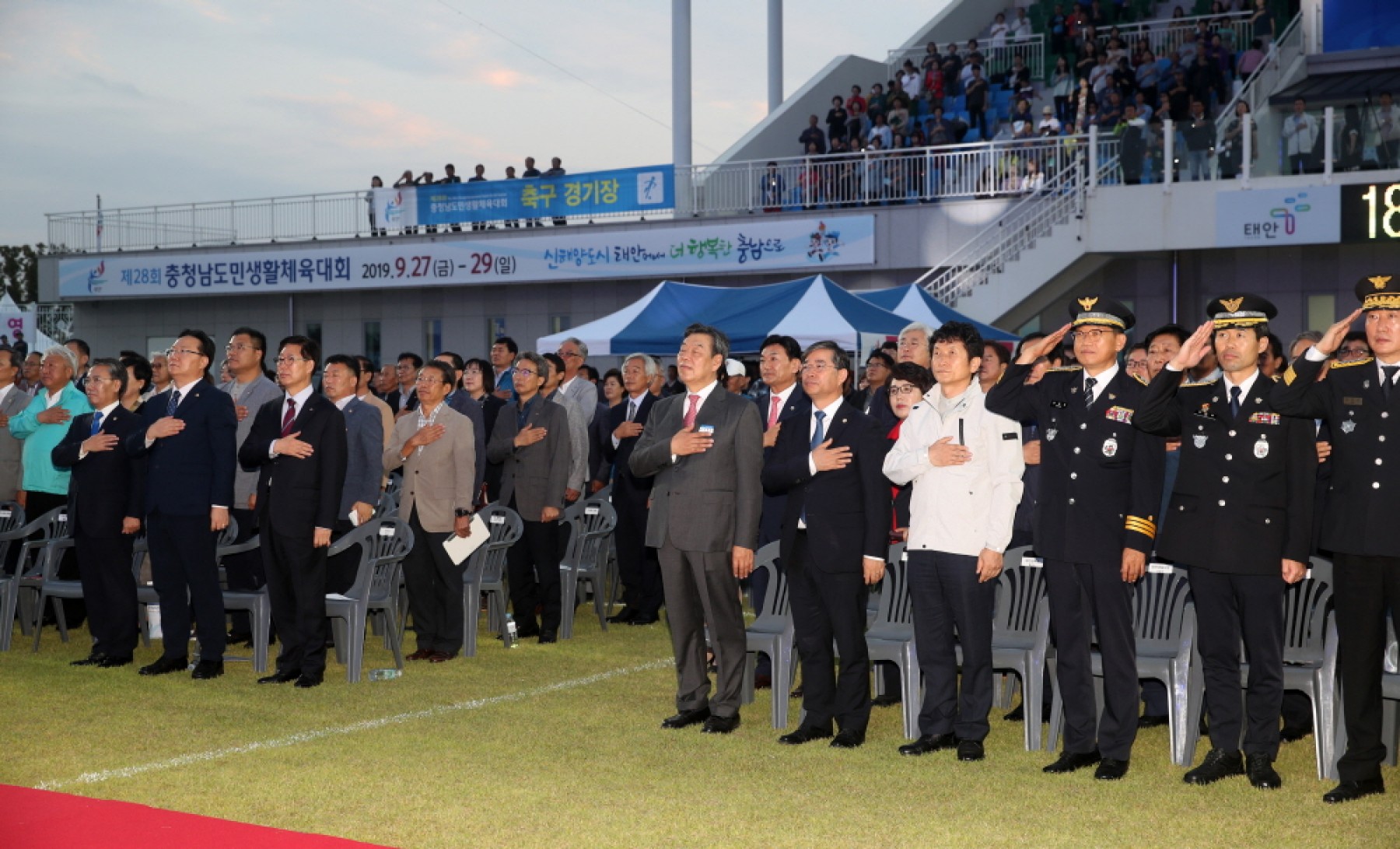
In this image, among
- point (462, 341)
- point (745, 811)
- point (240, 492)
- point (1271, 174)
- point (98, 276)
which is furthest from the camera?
point (98, 276)

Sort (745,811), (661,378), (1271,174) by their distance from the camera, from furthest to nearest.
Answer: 1. (1271,174)
2. (661,378)
3. (745,811)

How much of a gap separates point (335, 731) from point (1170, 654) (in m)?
4.01

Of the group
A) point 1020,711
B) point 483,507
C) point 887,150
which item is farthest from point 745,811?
point 887,150

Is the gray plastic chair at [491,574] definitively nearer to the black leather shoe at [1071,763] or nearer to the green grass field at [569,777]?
the green grass field at [569,777]

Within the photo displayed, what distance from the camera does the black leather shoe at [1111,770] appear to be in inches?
245

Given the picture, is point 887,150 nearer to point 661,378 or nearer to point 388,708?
point 661,378

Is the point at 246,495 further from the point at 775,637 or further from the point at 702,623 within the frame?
the point at 775,637

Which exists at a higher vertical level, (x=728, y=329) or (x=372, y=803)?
(x=728, y=329)

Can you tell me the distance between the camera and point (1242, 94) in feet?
72.1

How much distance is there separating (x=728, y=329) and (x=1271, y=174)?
900cm

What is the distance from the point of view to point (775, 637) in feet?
24.5

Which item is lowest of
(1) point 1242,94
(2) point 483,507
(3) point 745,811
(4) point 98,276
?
(3) point 745,811

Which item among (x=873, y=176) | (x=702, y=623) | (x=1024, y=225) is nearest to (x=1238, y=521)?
(x=702, y=623)

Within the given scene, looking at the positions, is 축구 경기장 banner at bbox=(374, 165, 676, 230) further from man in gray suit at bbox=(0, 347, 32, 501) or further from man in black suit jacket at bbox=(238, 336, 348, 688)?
man in black suit jacket at bbox=(238, 336, 348, 688)
